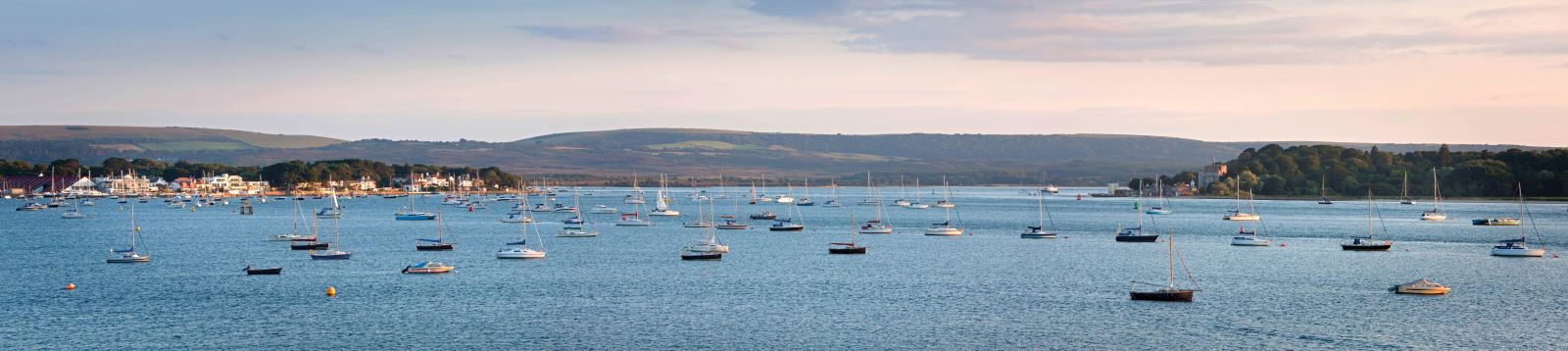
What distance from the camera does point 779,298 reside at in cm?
5381

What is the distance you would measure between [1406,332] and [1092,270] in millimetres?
24552

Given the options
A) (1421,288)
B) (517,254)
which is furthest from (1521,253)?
(517,254)

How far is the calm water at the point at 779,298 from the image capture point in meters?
42.6

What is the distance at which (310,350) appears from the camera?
3981 cm

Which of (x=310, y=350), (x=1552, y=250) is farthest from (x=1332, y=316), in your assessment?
(x=1552, y=250)

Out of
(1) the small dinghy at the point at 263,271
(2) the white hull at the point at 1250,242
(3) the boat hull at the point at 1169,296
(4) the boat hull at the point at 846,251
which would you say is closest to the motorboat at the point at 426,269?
(1) the small dinghy at the point at 263,271

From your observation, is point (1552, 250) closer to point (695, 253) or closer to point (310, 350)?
point (695, 253)

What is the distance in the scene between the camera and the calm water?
140ft

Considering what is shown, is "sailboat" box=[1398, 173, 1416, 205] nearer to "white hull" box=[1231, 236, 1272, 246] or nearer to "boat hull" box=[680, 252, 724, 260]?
"white hull" box=[1231, 236, 1272, 246]

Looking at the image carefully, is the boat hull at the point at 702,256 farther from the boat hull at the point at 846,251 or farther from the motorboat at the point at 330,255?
the motorboat at the point at 330,255

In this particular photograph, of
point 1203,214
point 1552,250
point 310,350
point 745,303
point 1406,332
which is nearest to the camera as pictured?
point 310,350

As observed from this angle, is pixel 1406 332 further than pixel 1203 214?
No

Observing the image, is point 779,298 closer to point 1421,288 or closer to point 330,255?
point 1421,288

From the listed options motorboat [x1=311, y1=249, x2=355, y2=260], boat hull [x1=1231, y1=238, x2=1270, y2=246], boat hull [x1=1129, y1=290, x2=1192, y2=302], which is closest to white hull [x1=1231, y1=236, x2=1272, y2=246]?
boat hull [x1=1231, y1=238, x2=1270, y2=246]
